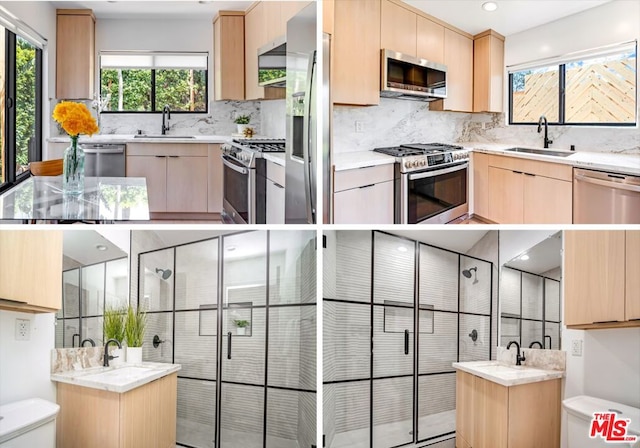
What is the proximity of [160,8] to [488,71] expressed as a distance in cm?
80

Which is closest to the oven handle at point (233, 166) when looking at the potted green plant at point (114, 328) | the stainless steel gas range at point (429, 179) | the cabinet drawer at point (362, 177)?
the cabinet drawer at point (362, 177)

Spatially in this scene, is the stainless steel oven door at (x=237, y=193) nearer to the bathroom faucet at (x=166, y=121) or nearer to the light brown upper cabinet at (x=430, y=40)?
the bathroom faucet at (x=166, y=121)

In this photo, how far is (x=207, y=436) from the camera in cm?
163

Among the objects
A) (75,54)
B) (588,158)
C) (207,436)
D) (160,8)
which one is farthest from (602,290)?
(75,54)

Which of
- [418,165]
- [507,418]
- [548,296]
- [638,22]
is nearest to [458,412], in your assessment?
[507,418]

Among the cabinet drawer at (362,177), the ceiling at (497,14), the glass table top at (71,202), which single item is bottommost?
the glass table top at (71,202)

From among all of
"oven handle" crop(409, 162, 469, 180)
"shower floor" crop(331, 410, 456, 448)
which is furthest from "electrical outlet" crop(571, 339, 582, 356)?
"oven handle" crop(409, 162, 469, 180)

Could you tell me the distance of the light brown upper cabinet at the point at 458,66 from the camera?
4.52 feet

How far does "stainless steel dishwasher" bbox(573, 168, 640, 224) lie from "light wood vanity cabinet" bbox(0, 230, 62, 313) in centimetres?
130

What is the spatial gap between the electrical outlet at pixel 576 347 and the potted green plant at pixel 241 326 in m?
0.90

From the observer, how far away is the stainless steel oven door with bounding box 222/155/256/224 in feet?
4.66

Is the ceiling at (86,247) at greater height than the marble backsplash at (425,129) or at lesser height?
lesser

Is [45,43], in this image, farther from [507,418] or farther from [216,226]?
[507,418]

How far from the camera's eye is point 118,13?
1466 mm
